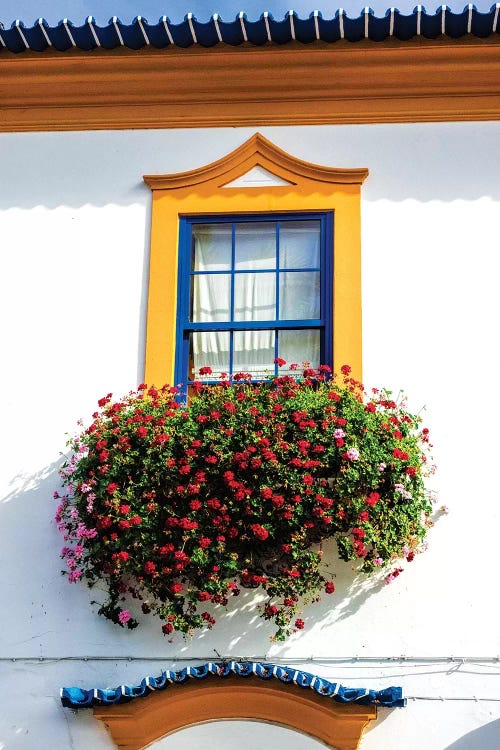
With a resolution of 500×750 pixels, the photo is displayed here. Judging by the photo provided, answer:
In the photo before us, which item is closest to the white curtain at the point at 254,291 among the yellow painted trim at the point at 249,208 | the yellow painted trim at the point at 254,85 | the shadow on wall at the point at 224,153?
the yellow painted trim at the point at 249,208

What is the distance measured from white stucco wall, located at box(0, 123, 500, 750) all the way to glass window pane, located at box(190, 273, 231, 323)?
0.36 metres

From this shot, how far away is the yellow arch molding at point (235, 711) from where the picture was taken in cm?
661

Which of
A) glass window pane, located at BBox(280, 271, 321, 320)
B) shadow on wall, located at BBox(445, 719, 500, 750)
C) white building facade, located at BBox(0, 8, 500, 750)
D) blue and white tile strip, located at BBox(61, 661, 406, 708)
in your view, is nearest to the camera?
blue and white tile strip, located at BBox(61, 661, 406, 708)

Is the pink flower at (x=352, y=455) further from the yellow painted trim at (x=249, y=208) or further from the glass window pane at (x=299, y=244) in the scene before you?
the glass window pane at (x=299, y=244)

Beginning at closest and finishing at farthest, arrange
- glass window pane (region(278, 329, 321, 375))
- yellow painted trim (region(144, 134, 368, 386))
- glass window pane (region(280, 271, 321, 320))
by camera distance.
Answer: yellow painted trim (region(144, 134, 368, 386)) → glass window pane (region(278, 329, 321, 375)) → glass window pane (region(280, 271, 321, 320))

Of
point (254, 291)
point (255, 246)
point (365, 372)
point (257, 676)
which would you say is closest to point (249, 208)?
point (255, 246)

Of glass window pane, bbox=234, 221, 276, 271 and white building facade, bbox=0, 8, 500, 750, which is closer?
white building facade, bbox=0, 8, 500, 750

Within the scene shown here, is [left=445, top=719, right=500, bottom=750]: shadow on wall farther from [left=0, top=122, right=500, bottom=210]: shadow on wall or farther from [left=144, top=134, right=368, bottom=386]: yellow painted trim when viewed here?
[left=0, top=122, right=500, bottom=210]: shadow on wall

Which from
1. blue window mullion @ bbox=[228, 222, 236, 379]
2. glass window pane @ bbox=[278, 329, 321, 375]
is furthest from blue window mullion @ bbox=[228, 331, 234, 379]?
glass window pane @ bbox=[278, 329, 321, 375]

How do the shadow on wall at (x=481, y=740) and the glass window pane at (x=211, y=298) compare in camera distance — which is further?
the glass window pane at (x=211, y=298)

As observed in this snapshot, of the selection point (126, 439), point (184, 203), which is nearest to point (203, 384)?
point (126, 439)

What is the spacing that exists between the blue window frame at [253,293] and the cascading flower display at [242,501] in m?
0.80

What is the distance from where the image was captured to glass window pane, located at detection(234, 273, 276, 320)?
318 inches

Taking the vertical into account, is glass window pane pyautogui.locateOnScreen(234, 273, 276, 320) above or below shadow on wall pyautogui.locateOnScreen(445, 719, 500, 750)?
above
